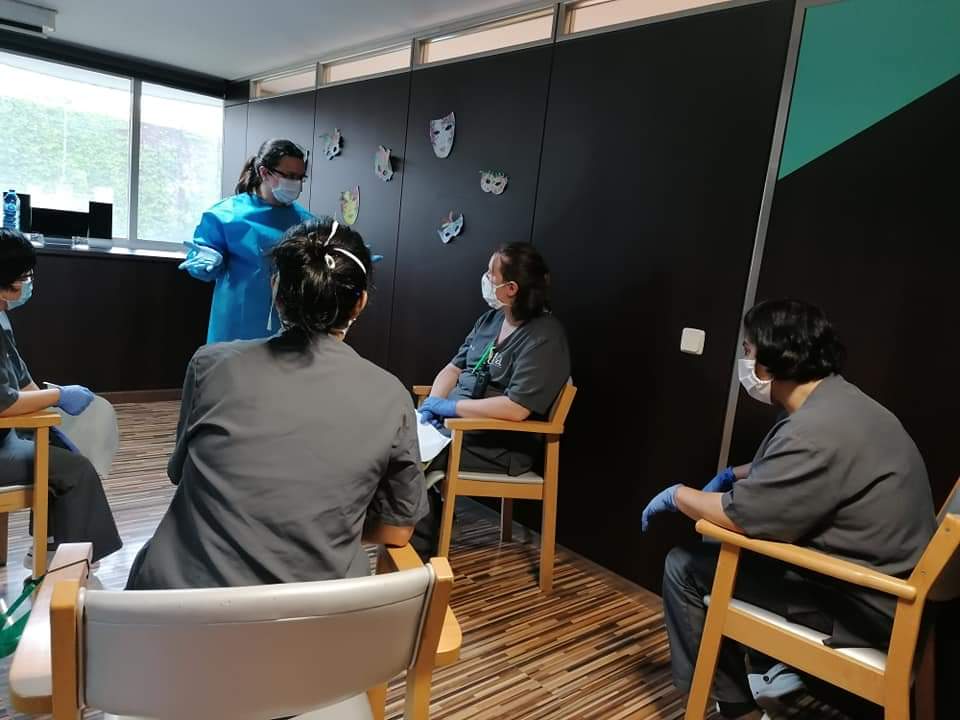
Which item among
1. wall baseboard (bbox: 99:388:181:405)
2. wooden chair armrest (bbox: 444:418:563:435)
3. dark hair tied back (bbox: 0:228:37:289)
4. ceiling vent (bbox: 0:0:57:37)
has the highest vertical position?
ceiling vent (bbox: 0:0:57:37)

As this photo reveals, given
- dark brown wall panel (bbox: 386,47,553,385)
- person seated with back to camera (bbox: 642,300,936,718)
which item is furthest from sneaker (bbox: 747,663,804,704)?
dark brown wall panel (bbox: 386,47,553,385)

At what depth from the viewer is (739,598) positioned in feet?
5.69

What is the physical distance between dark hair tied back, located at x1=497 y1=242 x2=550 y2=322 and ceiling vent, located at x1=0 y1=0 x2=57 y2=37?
3407 millimetres

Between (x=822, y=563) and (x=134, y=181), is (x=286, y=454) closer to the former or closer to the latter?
(x=822, y=563)

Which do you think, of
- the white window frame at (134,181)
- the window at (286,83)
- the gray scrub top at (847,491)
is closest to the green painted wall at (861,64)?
→ the gray scrub top at (847,491)

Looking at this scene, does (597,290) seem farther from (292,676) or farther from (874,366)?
(292,676)

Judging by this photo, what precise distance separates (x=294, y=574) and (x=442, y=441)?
55.5 inches

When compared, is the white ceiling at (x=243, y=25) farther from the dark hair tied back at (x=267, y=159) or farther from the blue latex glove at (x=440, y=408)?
the blue latex glove at (x=440, y=408)

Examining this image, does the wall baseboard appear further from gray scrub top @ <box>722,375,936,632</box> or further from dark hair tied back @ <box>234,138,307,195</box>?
gray scrub top @ <box>722,375,936,632</box>

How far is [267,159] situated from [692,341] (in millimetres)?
Answer: 1935

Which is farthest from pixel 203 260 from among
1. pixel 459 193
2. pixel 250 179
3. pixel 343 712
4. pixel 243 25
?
pixel 343 712

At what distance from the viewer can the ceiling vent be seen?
3916mm

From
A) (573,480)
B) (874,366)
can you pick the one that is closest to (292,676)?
(874,366)

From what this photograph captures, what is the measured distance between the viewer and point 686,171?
97.3 inches
